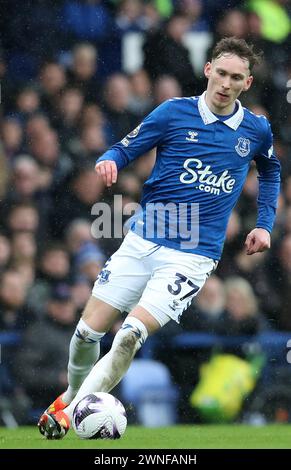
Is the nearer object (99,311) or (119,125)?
(99,311)

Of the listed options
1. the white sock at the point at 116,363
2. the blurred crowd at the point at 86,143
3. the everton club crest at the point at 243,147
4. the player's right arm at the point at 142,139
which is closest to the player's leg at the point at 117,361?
the white sock at the point at 116,363

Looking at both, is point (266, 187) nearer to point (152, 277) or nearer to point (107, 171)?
point (152, 277)

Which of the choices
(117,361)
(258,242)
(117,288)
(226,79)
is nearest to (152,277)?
(117,288)

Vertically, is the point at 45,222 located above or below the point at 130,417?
above

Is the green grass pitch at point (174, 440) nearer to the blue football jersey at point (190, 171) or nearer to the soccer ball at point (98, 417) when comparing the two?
the soccer ball at point (98, 417)

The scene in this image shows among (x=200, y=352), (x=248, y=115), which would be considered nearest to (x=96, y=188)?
(x=200, y=352)

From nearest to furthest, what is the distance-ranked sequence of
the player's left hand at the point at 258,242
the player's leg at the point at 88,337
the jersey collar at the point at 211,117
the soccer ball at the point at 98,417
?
the soccer ball at the point at 98,417 < the player's leg at the point at 88,337 < the jersey collar at the point at 211,117 < the player's left hand at the point at 258,242

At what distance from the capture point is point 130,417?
8.48 metres

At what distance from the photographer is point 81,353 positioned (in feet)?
20.1

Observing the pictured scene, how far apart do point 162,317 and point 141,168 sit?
12.4 ft

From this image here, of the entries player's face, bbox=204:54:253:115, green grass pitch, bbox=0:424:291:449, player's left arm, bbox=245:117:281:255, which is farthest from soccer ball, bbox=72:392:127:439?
player's face, bbox=204:54:253:115

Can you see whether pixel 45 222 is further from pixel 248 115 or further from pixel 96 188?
pixel 248 115

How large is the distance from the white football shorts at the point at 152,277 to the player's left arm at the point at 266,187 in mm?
401

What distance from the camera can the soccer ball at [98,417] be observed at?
211 inches
